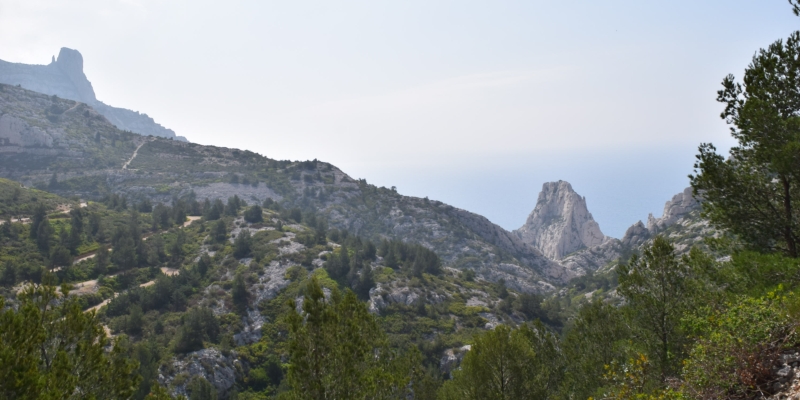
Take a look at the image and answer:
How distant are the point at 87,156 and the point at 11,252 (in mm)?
101989

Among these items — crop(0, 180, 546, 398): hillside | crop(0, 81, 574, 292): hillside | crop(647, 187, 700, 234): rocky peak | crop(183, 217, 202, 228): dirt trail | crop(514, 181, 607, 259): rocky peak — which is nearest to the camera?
crop(0, 180, 546, 398): hillside

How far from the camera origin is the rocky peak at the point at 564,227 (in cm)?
17725

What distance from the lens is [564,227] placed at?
17988 centimetres

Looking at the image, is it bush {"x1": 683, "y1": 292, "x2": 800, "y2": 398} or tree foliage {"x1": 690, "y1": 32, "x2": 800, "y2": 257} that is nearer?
bush {"x1": 683, "y1": 292, "x2": 800, "y2": 398}

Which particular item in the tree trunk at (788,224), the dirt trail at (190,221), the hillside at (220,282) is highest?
the tree trunk at (788,224)

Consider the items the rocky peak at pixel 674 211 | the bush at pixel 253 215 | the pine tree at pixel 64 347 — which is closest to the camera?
the pine tree at pixel 64 347

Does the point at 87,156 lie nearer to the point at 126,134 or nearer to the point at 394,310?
the point at 126,134

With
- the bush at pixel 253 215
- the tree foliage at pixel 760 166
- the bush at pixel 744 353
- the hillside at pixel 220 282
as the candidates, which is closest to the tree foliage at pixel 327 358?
the bush at pixel 744 353

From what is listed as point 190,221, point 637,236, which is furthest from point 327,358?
point 637,236

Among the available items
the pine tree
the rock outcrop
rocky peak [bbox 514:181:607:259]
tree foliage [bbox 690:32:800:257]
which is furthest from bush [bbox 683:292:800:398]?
rocky peak [bbox 514:181:607:259]

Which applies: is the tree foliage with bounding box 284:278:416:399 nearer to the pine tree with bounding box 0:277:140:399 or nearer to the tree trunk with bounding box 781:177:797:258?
the pine tree with bounding box 0:277:140:399

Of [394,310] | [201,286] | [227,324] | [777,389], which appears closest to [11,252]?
[201,286]

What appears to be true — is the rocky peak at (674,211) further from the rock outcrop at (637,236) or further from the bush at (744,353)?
the bush at (744,353)

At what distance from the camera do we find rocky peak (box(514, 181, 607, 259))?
177 meters
